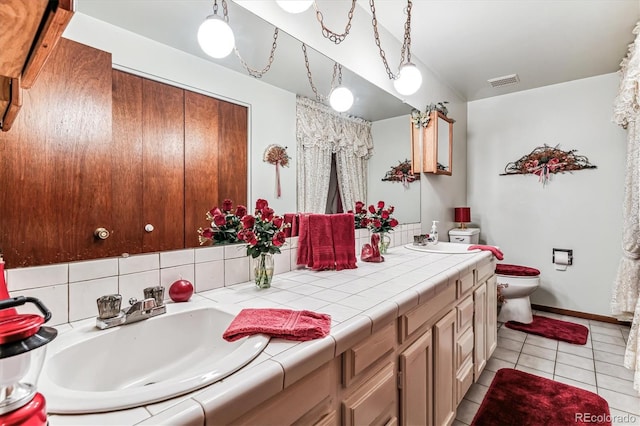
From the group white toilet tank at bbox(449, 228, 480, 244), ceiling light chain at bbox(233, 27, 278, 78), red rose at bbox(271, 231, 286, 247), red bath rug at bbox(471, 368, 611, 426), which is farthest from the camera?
white toilet tank at bbox(449, 228, 480, 244)

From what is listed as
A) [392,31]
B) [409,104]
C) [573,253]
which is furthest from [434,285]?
[573,253]

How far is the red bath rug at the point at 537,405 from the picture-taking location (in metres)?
1.61

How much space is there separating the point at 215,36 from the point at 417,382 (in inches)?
59.6

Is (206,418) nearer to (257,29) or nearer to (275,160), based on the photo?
(275,160)

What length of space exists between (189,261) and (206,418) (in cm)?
67

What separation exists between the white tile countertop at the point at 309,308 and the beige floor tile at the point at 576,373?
3.38 feet

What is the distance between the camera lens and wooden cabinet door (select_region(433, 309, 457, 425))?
50.6 inches

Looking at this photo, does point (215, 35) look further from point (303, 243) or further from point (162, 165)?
point (303, 243)

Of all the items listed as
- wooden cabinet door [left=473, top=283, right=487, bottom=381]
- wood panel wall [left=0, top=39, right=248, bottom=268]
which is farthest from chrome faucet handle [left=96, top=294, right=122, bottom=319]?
wooden cabinet door [left=473, top=283, right=487, bottom=381]

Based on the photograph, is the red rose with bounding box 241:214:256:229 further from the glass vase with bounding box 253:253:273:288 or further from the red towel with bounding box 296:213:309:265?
the red towel with bounding box 296:213:309:265

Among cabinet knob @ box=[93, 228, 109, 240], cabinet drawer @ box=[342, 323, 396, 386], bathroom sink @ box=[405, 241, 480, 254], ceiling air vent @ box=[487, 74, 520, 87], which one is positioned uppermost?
ceiling air vent @ box=[487, 74, 520, 87]

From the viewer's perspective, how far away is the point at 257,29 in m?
1.33

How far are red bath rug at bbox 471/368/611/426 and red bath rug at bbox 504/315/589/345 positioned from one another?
0.80 m

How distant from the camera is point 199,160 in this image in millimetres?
1113
